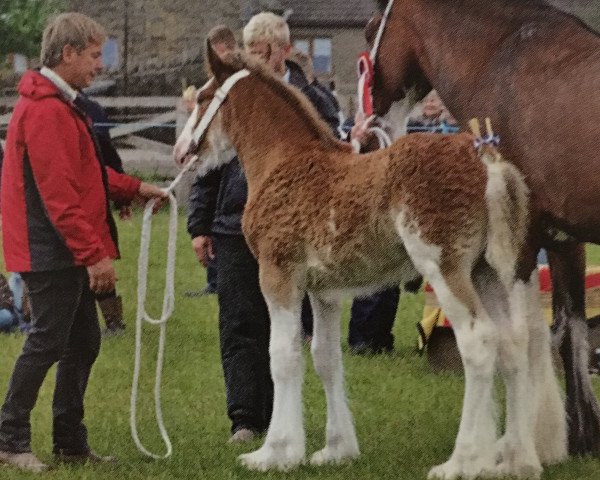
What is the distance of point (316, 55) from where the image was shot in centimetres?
2764

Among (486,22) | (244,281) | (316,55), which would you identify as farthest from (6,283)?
(316,55)

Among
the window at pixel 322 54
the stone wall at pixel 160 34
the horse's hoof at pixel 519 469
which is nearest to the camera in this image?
the horse's hoof at pixel 519 469

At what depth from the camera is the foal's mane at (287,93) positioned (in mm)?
4707

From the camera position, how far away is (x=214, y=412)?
608 centimetres

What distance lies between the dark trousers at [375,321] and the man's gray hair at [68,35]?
145 inches

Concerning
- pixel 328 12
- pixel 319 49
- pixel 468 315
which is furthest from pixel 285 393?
pixel 319 49

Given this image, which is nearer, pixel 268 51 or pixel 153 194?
pixel 153 194

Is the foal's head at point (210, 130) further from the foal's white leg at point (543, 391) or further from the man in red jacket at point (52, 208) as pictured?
the foal's white leg at point (543, 391)

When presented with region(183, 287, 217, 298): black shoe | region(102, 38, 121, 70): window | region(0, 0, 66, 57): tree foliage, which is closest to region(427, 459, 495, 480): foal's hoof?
region(183, 287, 217, 298): black shoe

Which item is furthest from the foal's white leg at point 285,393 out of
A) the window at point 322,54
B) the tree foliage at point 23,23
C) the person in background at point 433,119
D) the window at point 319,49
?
the window at point 319,49

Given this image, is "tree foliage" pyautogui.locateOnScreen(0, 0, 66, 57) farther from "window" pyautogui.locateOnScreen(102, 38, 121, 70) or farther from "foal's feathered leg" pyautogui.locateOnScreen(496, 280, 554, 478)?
"foal's feathered leg" pyautogui.locateOnScreen(496, 280, 554, 478)

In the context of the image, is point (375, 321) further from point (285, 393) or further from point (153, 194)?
point (285, 393)

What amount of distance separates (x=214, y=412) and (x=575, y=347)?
2.04 metres

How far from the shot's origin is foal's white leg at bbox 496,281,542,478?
14.3ft
